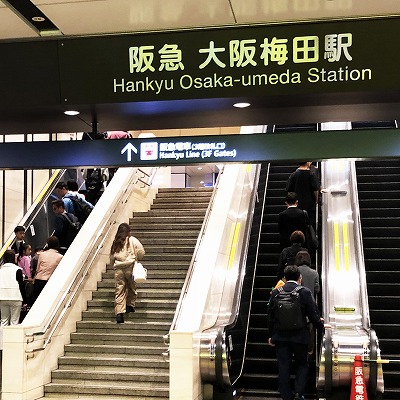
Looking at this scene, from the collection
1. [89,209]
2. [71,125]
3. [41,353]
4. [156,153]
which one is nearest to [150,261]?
[89,209]

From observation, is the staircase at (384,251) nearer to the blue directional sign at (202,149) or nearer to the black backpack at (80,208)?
the blue directional sign at (202,149)

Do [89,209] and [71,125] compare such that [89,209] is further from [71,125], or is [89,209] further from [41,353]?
[71,125]

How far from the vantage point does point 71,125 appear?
6.82m

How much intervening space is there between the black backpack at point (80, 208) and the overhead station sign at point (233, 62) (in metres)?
6.35

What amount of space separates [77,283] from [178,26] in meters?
5.10

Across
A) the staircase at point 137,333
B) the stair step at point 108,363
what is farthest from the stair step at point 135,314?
the stair step at point 108,363

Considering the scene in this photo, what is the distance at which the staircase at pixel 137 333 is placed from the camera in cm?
826

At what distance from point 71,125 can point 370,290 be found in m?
4.89

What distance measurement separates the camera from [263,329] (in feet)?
29.8

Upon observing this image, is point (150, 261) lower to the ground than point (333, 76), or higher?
lower

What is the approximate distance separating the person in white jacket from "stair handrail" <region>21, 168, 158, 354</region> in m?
0.65

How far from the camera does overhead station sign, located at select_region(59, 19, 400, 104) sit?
5273 millimetres

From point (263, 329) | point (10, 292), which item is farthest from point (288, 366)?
point (10, 292)

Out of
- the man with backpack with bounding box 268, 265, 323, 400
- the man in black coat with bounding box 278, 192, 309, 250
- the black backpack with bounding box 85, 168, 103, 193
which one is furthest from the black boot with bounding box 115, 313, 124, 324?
the black backpack with bounding box 85, 168, 103, 193
